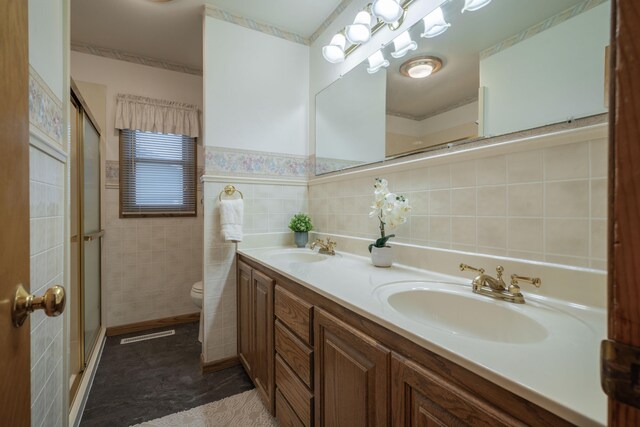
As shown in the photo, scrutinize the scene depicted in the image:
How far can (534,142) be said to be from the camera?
884 millimetres

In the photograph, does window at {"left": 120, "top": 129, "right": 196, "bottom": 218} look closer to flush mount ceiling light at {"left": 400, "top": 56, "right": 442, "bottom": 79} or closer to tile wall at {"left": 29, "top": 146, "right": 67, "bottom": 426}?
tile wall at {"left": 29, "top": 146, "right": 67, "bottom": 426}

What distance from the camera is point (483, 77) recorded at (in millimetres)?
1066

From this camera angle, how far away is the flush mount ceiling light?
4.15ft

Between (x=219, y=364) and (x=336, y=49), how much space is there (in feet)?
7.36

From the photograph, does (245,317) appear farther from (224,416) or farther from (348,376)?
(348,376)

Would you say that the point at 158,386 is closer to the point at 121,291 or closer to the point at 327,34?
the point at 121,291

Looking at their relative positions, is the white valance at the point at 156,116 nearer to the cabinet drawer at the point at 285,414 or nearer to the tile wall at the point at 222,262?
the tile wall at the point at 222,262

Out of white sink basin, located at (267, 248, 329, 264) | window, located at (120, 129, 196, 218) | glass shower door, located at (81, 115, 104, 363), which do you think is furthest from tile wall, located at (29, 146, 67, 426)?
window, located at (120, 129, 196, 218)

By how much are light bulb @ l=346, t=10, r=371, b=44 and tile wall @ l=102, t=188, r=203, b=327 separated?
6.55 ft

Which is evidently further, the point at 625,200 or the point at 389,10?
the point at 389,10

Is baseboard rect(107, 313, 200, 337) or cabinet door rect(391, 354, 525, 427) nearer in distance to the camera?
cabinet door rect(391, 354, 525, 427)

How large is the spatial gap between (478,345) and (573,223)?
570 mm

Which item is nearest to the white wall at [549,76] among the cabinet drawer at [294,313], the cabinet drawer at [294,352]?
the cabinet drawer at [294,313]

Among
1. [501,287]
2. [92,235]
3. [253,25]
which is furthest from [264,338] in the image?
[253,25]
